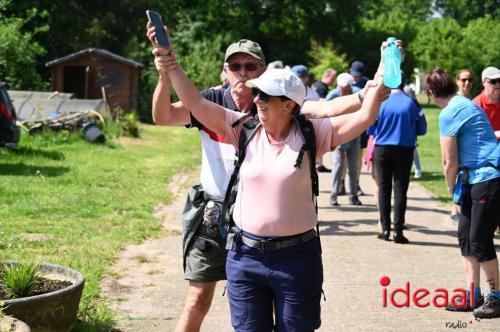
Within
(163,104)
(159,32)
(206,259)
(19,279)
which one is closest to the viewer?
(159,32)

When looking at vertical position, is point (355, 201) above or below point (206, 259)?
below

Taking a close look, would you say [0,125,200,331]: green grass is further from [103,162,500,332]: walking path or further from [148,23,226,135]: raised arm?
[148,23,226,135]: raised arm

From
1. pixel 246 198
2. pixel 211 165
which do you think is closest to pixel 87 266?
pixel 211 165

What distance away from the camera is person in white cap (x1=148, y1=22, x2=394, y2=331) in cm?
424

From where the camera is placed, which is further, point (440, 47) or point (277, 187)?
point (440, 47)

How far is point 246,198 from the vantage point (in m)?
4.33

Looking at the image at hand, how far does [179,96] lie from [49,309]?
1.78 meters

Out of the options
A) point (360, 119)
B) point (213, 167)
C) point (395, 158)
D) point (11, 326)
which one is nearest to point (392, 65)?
point (360, 119)

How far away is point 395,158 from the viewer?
33.5 feet

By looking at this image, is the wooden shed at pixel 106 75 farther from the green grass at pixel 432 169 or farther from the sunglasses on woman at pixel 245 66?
the sunglasses on woman at pixel 245 66

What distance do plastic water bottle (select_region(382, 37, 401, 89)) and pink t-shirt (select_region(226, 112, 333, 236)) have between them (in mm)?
404

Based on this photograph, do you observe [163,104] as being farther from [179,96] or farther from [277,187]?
[277,187]

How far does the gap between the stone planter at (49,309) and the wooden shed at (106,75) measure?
85.8 ft

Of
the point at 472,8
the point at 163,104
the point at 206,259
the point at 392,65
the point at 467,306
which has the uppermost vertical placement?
the point at 472,8
